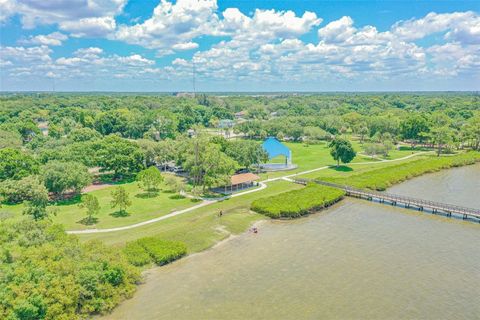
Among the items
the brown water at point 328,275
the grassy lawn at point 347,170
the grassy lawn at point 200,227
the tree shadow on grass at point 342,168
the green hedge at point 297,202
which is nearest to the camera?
the brown water at point 328,275

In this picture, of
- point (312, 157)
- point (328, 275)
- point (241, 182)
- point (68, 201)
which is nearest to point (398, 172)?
point (312, 157)

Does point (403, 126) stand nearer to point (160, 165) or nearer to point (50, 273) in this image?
point (160, 165)

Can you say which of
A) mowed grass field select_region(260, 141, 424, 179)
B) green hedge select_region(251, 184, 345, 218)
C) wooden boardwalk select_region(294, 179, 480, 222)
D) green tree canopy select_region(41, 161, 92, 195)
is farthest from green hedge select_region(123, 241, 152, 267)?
mowed grass field select_region(260, 141, 424, 179)

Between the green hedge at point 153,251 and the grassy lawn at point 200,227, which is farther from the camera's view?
the grassy lawn at point 200,227

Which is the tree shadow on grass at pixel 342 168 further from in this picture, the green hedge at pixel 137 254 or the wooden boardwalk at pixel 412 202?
the green hedge at pixel 137 254

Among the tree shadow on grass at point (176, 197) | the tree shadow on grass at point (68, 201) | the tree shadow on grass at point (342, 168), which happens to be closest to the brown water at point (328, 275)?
the tree shadow on grass at point (176, 197)

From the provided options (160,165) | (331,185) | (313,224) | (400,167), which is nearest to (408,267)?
(313,224)

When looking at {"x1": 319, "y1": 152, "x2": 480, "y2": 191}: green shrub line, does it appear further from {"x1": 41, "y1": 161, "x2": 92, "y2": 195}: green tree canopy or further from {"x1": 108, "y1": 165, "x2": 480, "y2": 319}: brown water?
{"x1": 41, "y1": 161, "x2": 92, "y2": 195}: green tree canopy
